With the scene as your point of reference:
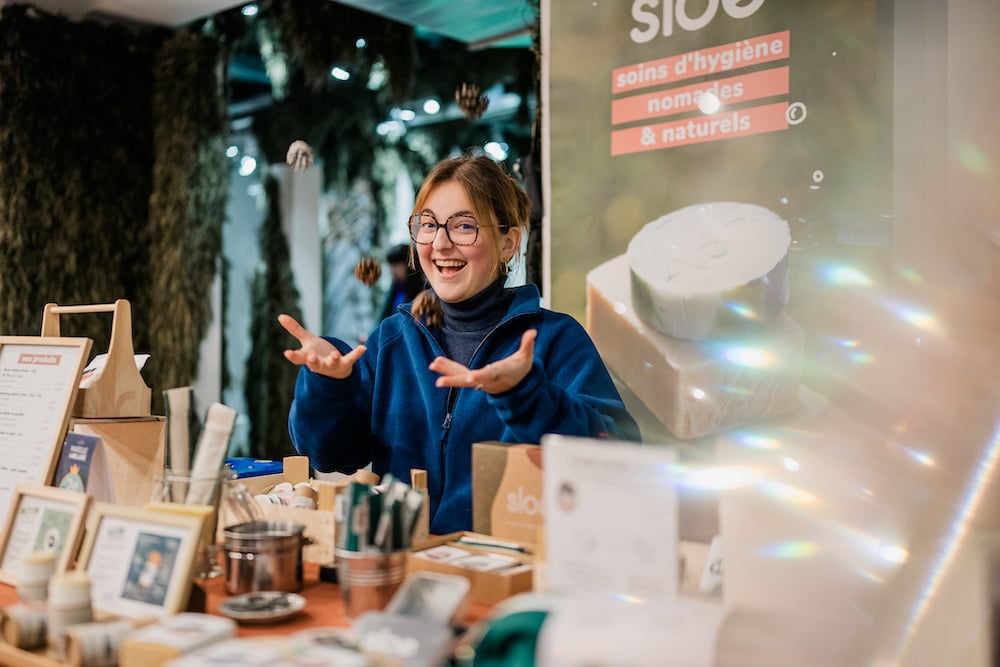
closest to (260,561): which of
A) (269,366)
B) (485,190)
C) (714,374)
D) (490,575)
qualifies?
(490,575)

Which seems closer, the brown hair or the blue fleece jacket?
the blue fleece jacket

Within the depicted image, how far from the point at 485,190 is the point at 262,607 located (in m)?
1.17

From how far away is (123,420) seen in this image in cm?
159

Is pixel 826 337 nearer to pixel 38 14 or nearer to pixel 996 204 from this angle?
pixel 996 204

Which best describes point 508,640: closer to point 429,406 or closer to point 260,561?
point 260,561

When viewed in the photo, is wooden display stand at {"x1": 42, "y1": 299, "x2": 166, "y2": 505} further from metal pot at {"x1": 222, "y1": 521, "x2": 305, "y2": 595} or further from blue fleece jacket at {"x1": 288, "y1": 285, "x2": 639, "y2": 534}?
metal pot at {"x1": 222, "y1": 521, "x2": 305, "y2": 595}

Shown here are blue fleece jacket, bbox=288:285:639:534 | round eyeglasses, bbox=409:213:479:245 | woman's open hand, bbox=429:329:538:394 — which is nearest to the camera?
woman's open hand, bbox=429:329:538:394

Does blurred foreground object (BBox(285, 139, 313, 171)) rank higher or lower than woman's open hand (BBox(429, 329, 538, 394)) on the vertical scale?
higher

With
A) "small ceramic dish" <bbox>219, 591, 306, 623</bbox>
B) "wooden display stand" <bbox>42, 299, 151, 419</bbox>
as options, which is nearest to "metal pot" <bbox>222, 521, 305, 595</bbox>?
"small ceramic dish" <bbox>219, 591, 306, 623</bbox>

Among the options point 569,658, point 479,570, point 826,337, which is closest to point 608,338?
point 826,337

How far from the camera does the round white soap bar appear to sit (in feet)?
7.39

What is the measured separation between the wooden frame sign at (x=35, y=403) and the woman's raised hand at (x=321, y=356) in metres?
0.39

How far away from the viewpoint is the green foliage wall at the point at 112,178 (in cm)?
376

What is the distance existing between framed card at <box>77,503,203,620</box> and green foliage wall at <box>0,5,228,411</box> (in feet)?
10.2
